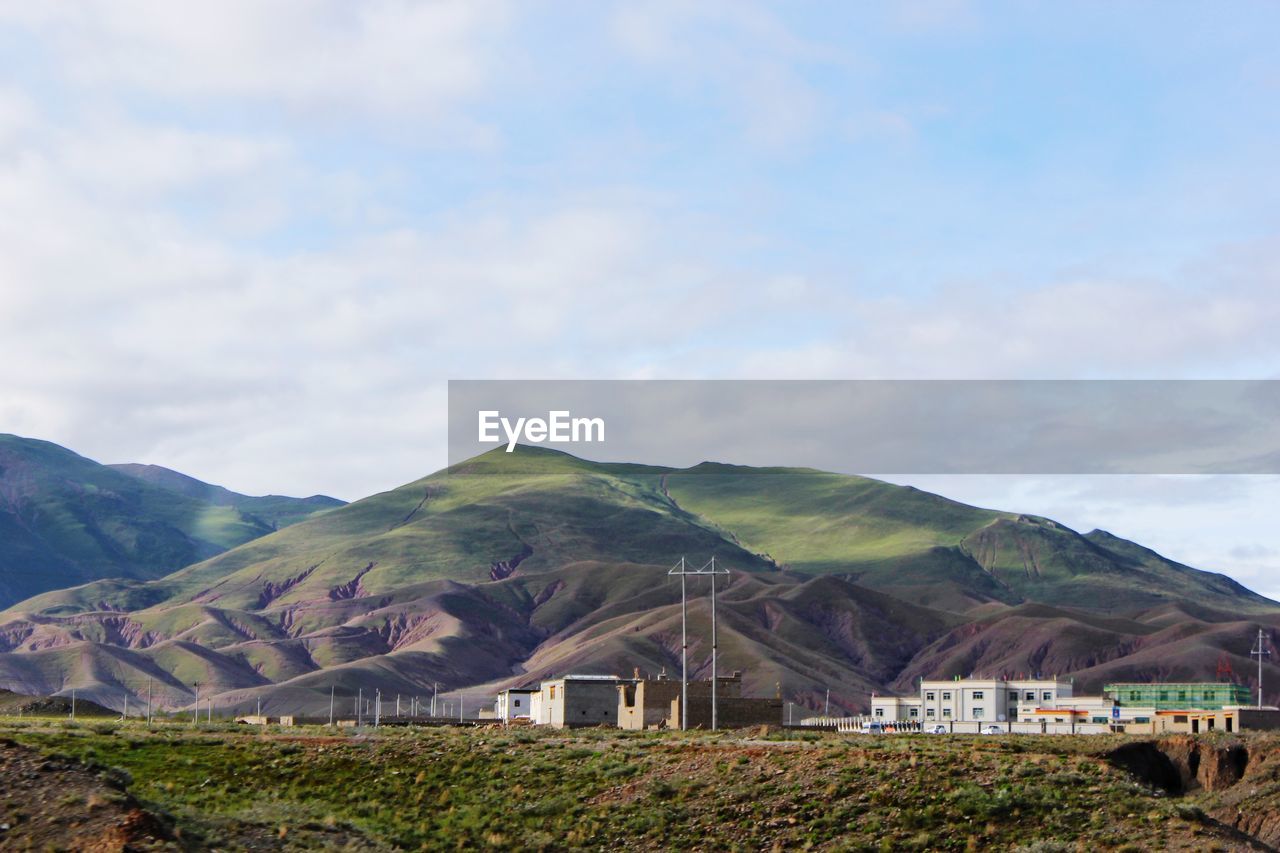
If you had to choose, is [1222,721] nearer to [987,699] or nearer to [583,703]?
[583,703]

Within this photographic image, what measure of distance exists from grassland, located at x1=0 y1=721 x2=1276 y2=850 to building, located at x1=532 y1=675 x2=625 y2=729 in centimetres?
6082

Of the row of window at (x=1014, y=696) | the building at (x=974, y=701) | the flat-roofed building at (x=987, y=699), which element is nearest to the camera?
the building at (x=974, y=701)

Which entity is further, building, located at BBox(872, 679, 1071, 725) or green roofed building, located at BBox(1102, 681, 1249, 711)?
green roofed building, located at BBox(1102, 681, 1249, 711)

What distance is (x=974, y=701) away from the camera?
187375mm

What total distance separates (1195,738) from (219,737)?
55.2m

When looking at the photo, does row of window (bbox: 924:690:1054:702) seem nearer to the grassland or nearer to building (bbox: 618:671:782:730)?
building (bbox: 618:671:782:730)

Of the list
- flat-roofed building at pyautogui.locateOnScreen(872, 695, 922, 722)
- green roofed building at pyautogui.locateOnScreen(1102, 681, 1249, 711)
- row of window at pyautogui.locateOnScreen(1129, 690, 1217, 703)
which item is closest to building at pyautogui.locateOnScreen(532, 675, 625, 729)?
flat-roofed building at pyautogui.locateOnScreen(872, 695, 922, 722)

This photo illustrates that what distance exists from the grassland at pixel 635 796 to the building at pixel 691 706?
133 feet

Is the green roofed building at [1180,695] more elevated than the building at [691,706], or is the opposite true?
the building at [691,706]

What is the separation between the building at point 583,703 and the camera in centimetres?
13012

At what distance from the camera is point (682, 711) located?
110062mm

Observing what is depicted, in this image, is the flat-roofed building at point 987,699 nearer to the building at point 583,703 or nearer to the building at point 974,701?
the building at point 974,701

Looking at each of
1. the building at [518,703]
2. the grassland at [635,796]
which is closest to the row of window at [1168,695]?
the building at [518,703]

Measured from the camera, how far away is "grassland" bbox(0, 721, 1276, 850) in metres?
54.5
